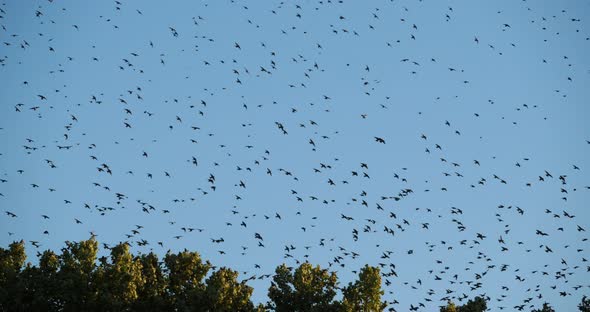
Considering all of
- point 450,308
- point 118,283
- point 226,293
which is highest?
point 450,308

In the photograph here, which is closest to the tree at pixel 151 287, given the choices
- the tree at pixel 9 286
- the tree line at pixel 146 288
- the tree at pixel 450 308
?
the tree line at pixel 146 288

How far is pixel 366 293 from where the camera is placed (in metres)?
36.6

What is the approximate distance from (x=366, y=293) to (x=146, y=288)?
1402 cm

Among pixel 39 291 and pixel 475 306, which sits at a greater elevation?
pixel 475 306

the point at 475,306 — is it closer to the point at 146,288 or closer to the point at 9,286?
the point at 146,288

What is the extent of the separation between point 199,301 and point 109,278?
565 centimetres

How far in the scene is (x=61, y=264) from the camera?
36812 mm

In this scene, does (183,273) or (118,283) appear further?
(183,273)

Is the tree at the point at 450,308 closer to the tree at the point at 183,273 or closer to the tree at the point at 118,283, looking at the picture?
the tree at the point at 183,273

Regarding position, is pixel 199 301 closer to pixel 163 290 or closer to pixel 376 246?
pixel 163 290

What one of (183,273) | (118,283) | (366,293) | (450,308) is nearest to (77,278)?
(118,283)

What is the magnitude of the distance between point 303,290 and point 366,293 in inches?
157

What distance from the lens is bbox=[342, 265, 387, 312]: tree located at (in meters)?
36.3

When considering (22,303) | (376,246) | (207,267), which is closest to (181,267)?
(207,267)
